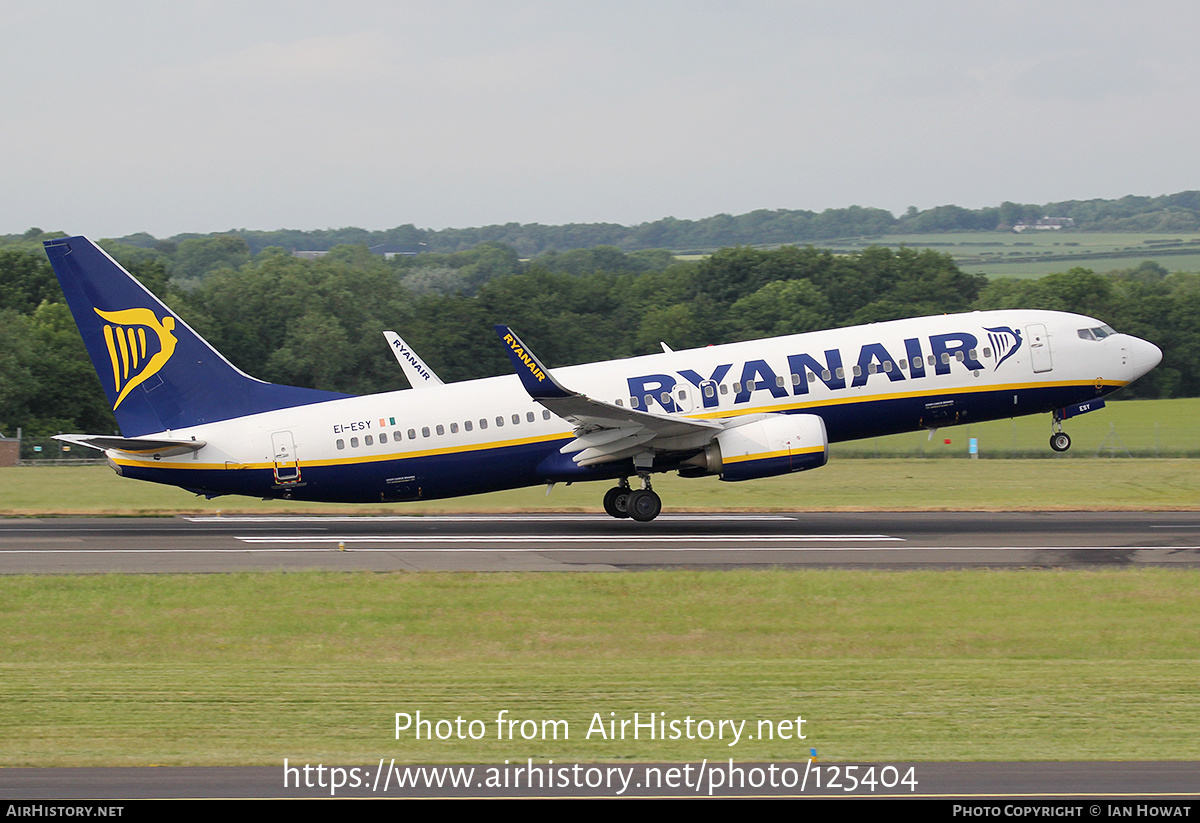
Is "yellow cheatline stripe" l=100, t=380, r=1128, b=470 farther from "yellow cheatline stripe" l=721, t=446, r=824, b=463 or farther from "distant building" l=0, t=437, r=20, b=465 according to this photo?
"distant building" l=0, t=437, r=20, b=465

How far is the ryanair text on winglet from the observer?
2925cm

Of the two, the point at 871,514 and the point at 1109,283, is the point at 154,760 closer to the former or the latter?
the point at 871,514

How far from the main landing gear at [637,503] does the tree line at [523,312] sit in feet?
136

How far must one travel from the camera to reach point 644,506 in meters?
34.0

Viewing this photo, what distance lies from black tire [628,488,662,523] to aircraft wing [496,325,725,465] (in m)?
1.71

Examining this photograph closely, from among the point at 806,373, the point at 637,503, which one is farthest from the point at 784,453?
the point at 637,503

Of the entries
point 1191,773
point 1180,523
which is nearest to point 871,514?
point 1180,523

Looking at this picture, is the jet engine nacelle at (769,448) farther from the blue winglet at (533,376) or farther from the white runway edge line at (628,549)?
the blue winglet at (533,376)

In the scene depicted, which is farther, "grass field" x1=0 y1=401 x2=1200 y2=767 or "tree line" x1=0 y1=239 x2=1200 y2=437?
"tree line" x1=0 y1=239 x2=1200 y2=437

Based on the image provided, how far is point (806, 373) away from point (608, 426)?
5443 millimetres

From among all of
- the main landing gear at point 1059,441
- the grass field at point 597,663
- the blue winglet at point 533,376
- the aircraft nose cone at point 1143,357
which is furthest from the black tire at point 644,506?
the aircraft nose cone at point 1143,357

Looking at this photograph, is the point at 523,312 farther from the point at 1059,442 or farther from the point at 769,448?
the point at 769,448

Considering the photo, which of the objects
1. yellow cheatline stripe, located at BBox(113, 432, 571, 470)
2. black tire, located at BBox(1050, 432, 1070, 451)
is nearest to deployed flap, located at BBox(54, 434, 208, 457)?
yellow cheatline stripe, located at BBox(113, 432, 571, 470)

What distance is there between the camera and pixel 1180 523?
3459 cm
